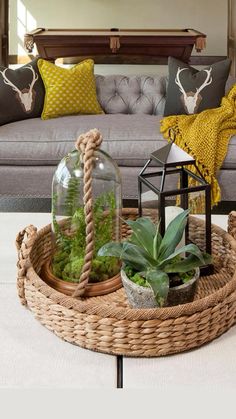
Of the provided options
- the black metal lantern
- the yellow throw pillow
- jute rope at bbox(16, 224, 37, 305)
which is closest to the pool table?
the yellow throw pillow

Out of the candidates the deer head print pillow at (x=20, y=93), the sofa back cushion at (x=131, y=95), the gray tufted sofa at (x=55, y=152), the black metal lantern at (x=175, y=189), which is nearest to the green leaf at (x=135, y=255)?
the black metal lantern at (x=175, y=189)

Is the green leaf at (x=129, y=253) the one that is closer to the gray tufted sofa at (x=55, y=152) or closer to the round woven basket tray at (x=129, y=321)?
the round woven basket tray at (x=129, y=321)

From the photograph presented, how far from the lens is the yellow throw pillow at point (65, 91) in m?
3.30

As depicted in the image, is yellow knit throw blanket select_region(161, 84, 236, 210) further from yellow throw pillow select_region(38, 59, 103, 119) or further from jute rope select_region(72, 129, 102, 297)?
jute rope select_region(72, 129, 102, 297)

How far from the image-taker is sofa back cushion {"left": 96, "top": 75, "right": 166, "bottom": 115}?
3.51 metres

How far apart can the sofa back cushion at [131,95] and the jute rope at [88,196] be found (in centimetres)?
243

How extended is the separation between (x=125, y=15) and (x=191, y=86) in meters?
4.63

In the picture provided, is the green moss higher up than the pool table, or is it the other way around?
the pool table

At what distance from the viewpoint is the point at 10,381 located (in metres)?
0.97

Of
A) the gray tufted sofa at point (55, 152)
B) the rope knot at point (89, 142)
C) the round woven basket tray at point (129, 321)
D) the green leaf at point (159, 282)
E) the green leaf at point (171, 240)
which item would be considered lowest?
the gray tufted sofa at point (55, 152)

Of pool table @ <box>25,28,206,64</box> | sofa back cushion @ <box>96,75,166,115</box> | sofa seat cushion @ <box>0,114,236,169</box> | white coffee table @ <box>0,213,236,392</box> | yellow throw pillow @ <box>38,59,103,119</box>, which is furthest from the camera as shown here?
pool table @ <box>25,28,206,64</box>

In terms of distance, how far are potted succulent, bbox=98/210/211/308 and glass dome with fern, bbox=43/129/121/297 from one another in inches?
3.7

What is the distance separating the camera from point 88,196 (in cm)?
108

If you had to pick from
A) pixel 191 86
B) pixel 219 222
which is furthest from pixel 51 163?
pixel 219 222
